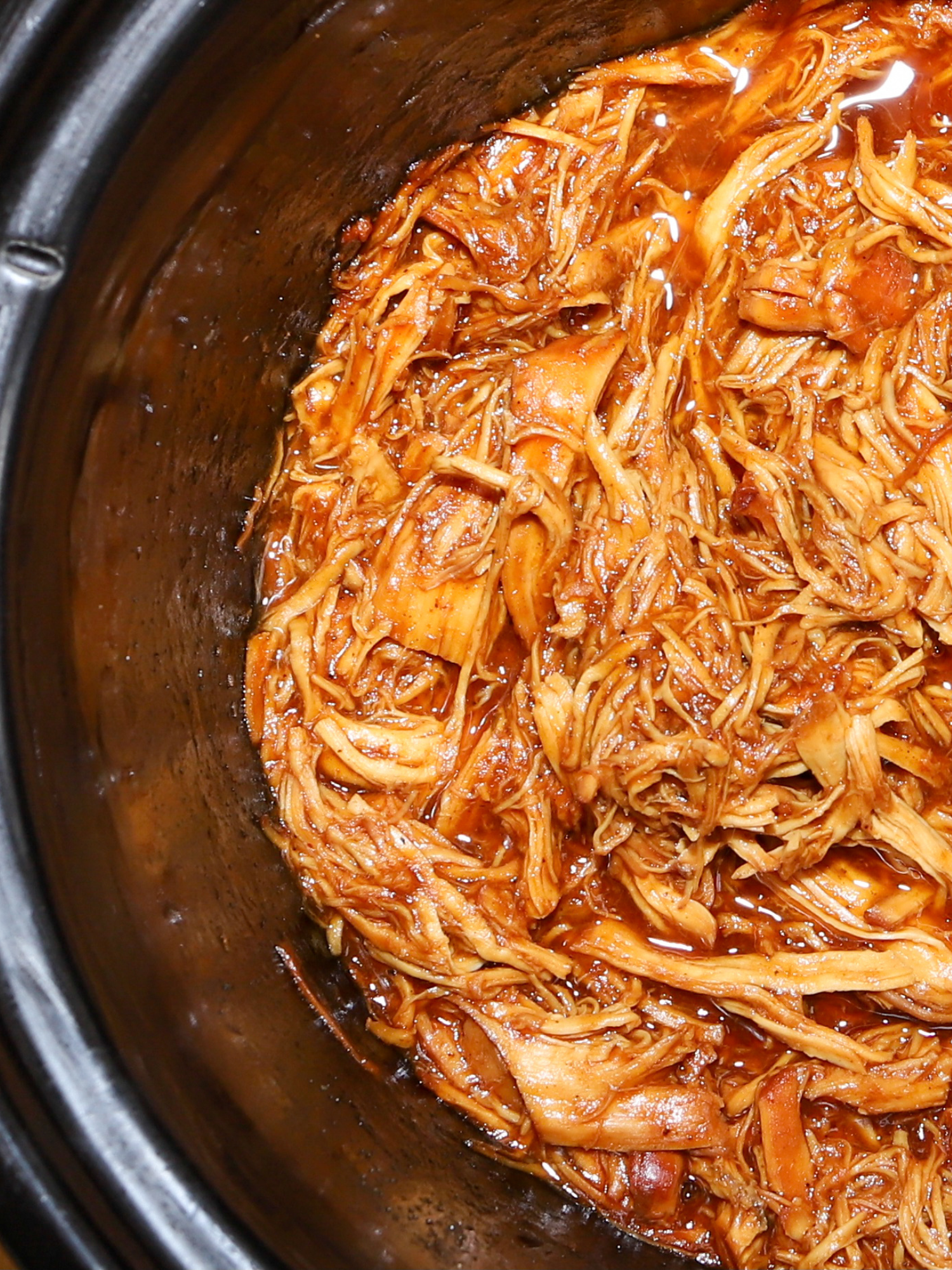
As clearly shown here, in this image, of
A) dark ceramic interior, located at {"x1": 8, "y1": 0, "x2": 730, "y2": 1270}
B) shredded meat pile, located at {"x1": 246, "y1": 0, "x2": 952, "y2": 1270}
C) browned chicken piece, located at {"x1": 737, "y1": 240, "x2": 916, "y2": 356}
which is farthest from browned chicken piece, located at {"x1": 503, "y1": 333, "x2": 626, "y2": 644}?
dark ceramic interior, located at {"x1": 8, "y1": 0, "x2": 730, "y2": 1270}

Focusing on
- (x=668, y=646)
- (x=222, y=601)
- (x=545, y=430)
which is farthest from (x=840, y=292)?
(x=222, y=601)

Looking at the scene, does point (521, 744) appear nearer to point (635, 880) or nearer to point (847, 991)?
point (635, 880)

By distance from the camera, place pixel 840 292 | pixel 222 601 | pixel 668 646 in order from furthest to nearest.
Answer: pixel 222 601 → pixel 840 292 → pixel 668 646

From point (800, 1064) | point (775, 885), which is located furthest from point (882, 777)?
point (800, 1064)

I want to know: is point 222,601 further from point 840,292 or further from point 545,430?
point 840,292

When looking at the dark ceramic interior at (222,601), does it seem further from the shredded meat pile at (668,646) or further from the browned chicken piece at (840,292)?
the browned chicken piece at (840,292)

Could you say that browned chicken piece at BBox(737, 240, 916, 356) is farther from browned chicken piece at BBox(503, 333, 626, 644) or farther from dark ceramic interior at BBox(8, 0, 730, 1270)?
dark ceramic interior at BBox(8, 0, 730, 1270)

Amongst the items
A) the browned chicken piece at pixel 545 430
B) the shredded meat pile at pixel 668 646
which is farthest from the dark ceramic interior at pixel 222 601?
the browned chicken piece at pixel 545 430
